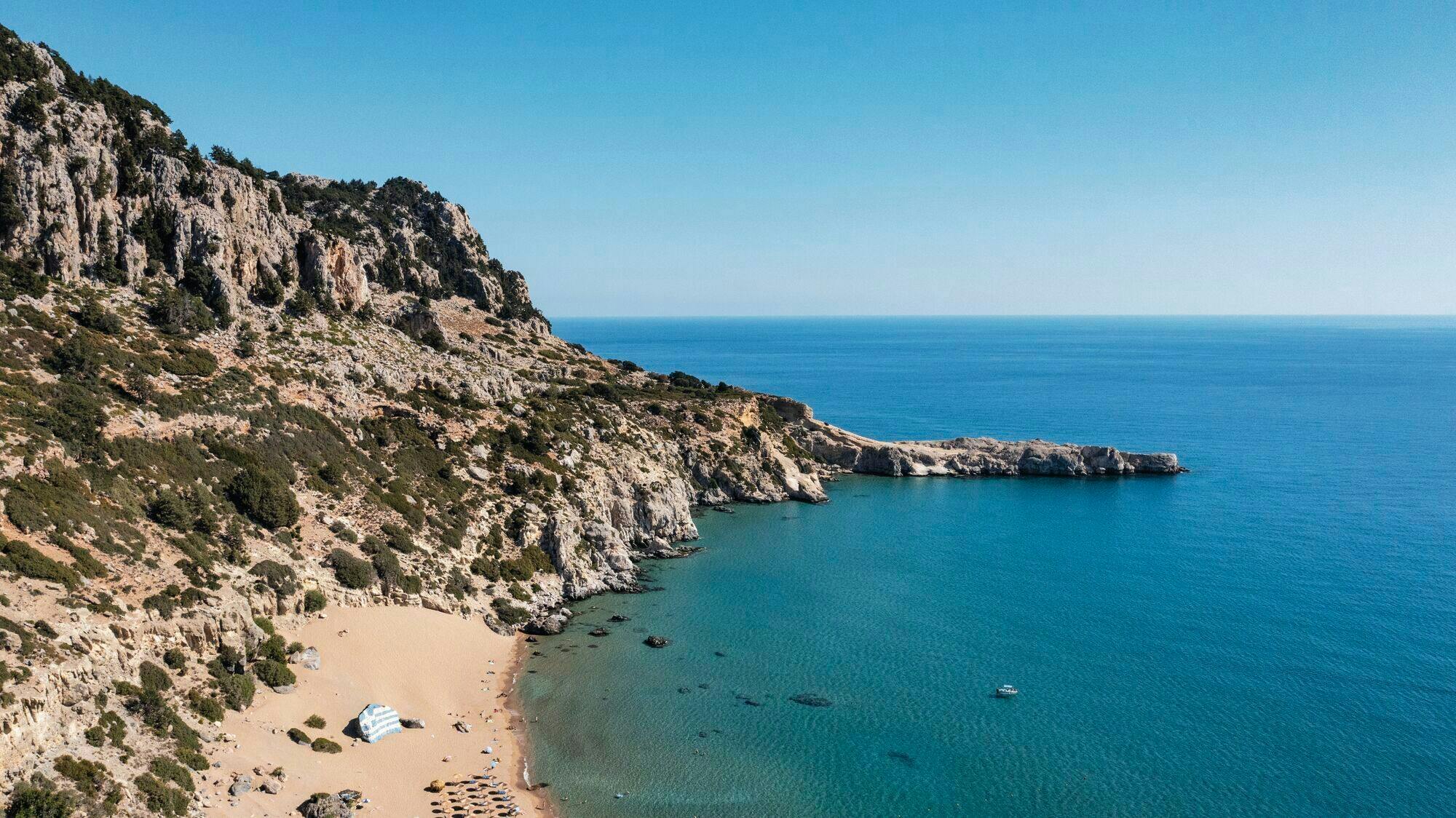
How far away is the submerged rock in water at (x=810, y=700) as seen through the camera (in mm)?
45000

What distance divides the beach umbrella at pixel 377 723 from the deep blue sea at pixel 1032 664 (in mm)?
7404

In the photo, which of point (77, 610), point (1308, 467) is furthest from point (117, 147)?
point (1308, 467)

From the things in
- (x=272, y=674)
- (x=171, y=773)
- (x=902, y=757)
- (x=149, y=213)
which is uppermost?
(x=149, y=213)

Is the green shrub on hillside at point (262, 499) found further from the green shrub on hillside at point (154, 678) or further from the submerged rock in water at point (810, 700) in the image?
the submerged rock in water at point (810, 700)

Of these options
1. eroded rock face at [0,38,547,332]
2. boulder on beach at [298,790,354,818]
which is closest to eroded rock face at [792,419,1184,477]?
eroded rock face at [0,38,547,332]

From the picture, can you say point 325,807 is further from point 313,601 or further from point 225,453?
point 225,453

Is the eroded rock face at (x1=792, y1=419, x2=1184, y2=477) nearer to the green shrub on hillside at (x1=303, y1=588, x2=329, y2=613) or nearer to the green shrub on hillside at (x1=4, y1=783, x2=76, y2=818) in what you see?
the green shrub on hillside at (x1=303, y1=588, x2=329, y2=613)

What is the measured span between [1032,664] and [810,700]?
1577cm

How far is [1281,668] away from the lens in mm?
49719

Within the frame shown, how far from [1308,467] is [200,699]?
128 meters

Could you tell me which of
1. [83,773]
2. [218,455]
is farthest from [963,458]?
[83,773]

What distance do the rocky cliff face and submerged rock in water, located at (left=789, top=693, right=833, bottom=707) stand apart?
19.3 m

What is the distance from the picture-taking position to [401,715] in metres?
40.5

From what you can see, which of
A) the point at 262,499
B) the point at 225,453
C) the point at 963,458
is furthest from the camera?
the point at 963,458
